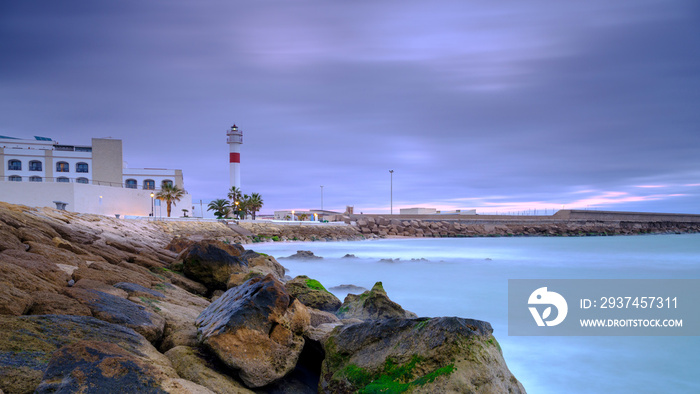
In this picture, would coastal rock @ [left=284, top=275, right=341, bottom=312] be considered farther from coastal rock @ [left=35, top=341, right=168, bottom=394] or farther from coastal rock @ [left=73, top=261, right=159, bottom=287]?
coastal rock @ [left=35, top=341, right=168, bottom=394]

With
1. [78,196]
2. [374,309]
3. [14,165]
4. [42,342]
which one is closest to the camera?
[42,342]

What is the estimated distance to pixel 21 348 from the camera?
3254 mm

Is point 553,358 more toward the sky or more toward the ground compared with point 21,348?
more toward the ground

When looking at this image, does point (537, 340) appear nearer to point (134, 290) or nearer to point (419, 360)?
point (419, 360)

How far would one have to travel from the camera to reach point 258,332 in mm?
4285

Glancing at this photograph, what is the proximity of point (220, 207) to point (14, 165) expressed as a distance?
2382cm

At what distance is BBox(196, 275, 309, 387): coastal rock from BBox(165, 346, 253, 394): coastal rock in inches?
4.5

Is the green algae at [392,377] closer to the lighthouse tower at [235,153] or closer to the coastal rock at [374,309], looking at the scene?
the coastal rock at [374,309]

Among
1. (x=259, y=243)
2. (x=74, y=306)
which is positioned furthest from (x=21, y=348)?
(x=259, y=243)

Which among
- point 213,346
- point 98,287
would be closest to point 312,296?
point 98,287

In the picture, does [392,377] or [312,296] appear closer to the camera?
[392,377]

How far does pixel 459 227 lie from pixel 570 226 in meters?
20.7

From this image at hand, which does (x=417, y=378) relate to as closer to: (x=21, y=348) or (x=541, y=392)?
(x=21, y=348)

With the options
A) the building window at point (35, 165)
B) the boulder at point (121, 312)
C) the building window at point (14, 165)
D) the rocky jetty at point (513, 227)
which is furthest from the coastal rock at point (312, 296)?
the building window at point (14, 165)
